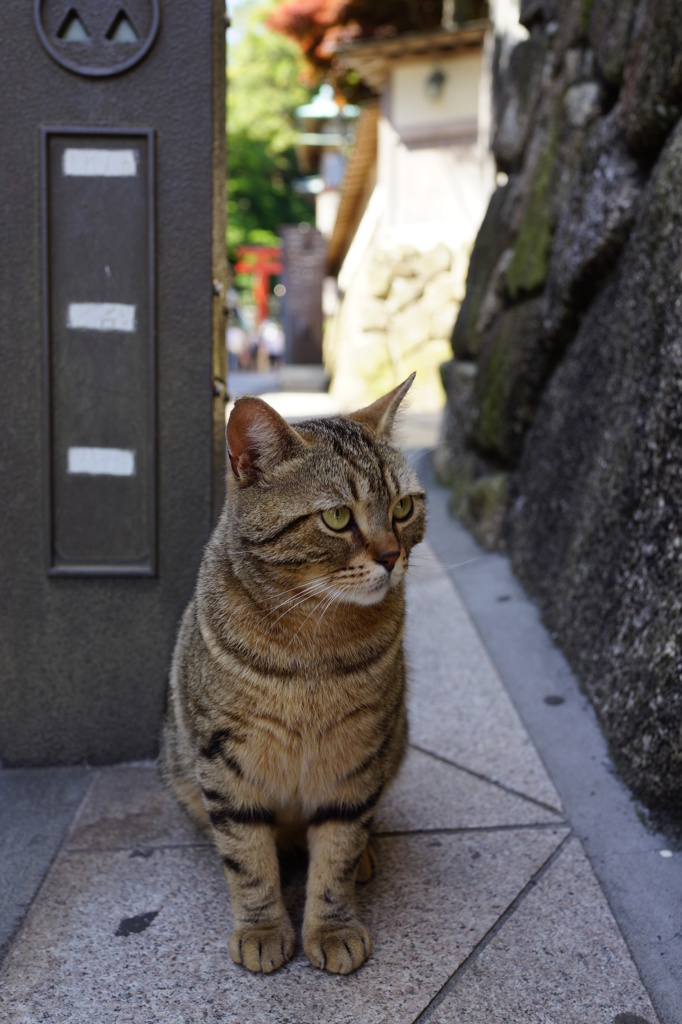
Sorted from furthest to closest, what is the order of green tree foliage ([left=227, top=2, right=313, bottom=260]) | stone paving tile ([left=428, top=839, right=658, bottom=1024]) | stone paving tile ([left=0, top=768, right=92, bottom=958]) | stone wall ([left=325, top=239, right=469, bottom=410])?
A: green tree foliage ([left=227, top=2, right=313, bottom=260]), stone wall ([left=325, top=239, right=469, bottom=410]), stone paving tile ([left=0, top=768, right=92, bottom=958]), stone paving tile ([left=428, top=839, right=658, bottom=1024])

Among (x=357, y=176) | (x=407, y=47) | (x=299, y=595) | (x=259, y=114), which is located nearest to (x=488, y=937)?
(x=299, y=595)

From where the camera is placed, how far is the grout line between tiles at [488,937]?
1.89 meters

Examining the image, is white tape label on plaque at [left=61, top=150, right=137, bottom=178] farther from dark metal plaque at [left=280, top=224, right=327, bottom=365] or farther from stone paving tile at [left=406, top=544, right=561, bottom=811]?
dark metal plaque at [left=280, top=224, right=327, bottom=365]

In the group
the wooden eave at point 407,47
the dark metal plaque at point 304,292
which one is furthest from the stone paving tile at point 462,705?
the dark metal plaque at point 304,292

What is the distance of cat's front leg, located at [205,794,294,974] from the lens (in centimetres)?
209

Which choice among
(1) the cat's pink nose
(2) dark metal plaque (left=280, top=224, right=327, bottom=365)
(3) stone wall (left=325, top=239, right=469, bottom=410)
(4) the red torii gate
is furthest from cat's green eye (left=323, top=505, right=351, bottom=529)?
(4) the red torii gate

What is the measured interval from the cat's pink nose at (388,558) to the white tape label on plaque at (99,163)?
154 centimetres

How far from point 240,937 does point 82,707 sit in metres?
1.12

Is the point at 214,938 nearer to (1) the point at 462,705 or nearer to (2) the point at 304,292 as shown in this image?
(1) the point at 462,705

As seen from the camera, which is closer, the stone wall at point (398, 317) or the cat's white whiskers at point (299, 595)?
the cat's white whiskers at point (299, 595)

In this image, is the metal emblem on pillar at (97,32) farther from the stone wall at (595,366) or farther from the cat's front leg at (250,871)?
the cat's front leg at (250,871)

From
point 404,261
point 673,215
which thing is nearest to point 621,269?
point 673,215

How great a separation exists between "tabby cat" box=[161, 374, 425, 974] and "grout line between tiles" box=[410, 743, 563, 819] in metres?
0.68

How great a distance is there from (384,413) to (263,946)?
4.24ft
